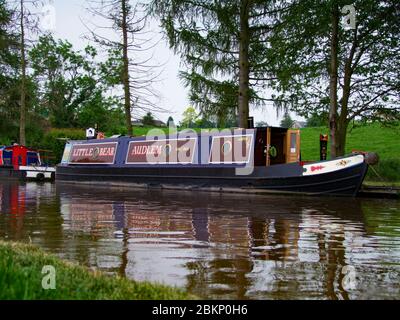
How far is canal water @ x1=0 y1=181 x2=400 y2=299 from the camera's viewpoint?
5078mm

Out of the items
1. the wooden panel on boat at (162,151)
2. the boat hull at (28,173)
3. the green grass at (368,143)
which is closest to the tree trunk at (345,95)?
the wooden panel on boat at (162,151)

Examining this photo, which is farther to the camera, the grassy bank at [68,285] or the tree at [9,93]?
the tree at [9,93]

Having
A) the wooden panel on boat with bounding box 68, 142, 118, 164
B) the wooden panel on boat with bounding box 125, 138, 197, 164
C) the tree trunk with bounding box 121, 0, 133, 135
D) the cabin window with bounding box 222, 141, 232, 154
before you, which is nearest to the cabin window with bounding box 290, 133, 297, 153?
the cabin window with bounding box 222, 141, 232, 154

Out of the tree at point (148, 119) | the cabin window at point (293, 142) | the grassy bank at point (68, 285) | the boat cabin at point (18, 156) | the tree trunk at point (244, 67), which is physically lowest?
the grassy bank at point (68, 285)

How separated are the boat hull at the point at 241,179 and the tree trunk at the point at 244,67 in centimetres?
268

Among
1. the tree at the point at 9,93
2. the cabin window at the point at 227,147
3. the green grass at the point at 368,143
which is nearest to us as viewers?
the cabin window at the point at 227,147

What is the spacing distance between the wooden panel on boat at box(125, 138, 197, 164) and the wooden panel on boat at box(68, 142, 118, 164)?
1.30 m

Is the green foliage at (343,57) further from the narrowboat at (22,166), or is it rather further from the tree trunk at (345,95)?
the narrowboat at (22,166)

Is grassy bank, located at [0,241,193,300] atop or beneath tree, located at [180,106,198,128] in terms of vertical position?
beneath

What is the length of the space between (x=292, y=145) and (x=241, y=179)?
2547mm

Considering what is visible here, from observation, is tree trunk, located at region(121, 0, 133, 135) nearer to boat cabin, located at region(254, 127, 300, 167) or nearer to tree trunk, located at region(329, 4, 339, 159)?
boat cabin, located at region(254, 127, 300, 167)

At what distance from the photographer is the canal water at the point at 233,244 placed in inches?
200

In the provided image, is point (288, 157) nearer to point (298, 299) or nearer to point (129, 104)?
point (129, 104)

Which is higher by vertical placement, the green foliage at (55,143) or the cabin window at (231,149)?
the green foliage at (55,143)
